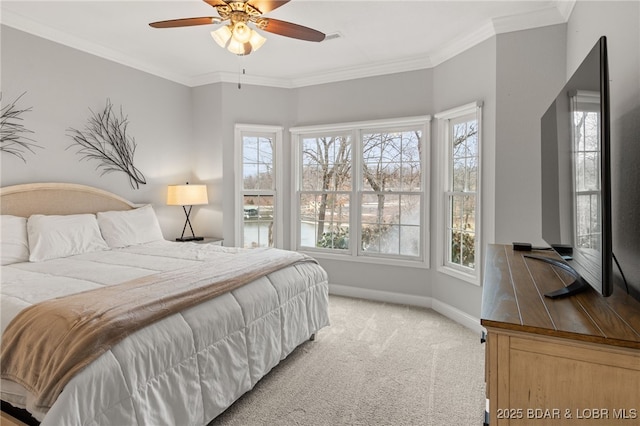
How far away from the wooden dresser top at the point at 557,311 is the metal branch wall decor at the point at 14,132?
3.69 m

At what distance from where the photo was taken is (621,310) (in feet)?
3.75

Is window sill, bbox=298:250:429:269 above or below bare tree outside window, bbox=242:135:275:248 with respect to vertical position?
below

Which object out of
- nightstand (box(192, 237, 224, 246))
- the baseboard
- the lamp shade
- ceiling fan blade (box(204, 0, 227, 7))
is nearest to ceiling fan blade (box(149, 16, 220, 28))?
ceiling fan blade (box(204, 0, 227, 7))

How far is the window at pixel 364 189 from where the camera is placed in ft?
13.1

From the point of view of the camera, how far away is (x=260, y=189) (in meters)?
4.60

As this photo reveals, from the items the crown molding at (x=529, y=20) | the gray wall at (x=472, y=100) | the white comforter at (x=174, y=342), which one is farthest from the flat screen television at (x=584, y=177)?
the white comforter at (x=174, y=342)

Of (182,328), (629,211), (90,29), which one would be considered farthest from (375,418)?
(90,29)

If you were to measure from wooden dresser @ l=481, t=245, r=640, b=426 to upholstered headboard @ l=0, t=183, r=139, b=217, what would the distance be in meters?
3.50

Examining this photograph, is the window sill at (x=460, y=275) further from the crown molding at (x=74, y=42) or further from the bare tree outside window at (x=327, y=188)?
the crown molding at (x=74, y=42)

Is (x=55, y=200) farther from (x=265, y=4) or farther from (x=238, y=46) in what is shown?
(x=265, y=4)

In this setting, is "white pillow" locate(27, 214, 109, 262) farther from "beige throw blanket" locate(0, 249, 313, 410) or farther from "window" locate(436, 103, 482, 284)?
"window" locate(436, 103, 482, 284)

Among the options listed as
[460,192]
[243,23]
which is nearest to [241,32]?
[243,23]

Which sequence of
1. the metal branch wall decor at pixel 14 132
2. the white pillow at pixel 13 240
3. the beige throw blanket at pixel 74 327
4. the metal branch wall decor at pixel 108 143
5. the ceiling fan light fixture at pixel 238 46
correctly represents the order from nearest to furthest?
the beige throw blanket at pixel 74 327
the ceiling fan light fixture at pixel 238 46
the white pillow at pixel 13 240
the metal branch wall decor at pixel 14 132
the metal branch wall decor at pixel 108 143

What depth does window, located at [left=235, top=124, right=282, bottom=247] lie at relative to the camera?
4.54 meters
